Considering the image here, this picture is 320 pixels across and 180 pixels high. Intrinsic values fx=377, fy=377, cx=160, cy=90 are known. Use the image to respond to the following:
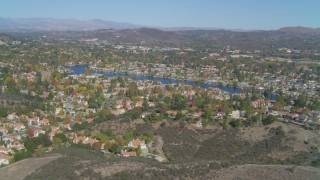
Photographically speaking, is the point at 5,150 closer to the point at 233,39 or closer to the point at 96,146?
the point at 96,146

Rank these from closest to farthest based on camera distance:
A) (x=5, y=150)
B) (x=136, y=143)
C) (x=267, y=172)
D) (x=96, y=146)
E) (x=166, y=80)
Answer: (x=267, y=172) < (x=5, y=150) < (x=96, y=146) < (x=136, y=143) < (x=166, y=80)

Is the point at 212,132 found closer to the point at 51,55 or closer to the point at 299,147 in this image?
the point at 299,147

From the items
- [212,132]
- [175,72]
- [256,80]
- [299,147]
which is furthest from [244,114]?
[175,72]

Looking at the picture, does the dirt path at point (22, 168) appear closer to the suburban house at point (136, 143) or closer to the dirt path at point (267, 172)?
the suburban house at point (136, 143)

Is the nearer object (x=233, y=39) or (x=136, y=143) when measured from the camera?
(x=136, y=143)

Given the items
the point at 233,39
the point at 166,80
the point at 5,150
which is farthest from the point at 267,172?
the point at 233,39

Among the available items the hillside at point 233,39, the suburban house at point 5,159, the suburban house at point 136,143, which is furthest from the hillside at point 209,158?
the hillside at point 233,39

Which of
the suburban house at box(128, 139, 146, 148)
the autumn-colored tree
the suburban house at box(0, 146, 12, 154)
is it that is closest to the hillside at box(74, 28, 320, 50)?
the suburban house at box(128, 139, 146, 148)

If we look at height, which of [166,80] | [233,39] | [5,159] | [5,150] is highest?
[233,39]

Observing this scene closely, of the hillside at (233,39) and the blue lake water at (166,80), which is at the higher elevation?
the hillside at (233,39)
